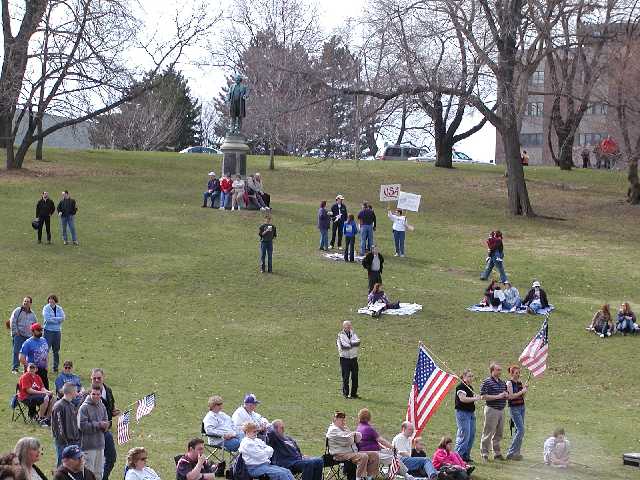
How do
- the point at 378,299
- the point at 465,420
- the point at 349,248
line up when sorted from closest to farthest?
the point at 465,420 < the point at 378,299 < the point at 349,248

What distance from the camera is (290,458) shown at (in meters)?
14.4

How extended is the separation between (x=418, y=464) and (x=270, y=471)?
2.31m

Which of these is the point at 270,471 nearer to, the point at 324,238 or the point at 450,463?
the point at 450,463

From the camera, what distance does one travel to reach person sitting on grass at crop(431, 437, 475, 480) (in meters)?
15.1

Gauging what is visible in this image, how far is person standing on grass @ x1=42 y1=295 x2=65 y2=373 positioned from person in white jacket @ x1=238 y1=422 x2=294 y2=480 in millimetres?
7981

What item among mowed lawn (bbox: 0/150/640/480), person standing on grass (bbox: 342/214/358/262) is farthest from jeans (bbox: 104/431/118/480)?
person standing on grass (bbox: 342/214/358/262)

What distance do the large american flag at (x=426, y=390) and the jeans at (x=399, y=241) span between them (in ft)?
59.0

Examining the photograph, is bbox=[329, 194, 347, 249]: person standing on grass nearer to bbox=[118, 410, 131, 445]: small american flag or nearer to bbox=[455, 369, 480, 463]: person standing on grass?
bbox=[455, 369, 480, 463]: person standing on grass

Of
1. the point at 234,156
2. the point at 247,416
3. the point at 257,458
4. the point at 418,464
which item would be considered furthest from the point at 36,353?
the point at 234,156

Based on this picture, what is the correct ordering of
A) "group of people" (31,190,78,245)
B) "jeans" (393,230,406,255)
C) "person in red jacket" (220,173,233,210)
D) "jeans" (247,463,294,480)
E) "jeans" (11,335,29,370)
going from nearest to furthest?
"jeans" (247,463,294,480)
"jeans" (11,335,29,370)
"group of people" (31,190,78,245)
"jeans" (393,230,406,255)
"person in red jacket" (220,173,233,210)

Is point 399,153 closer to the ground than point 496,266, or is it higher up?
higher up

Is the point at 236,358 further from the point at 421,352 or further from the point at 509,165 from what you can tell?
the point at 509,165

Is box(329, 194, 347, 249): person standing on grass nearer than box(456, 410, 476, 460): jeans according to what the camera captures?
No

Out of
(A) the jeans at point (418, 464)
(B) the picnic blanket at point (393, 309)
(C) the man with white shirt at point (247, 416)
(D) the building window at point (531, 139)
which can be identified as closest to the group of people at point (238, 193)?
(B) the picnic blanket at point (393, 309)
